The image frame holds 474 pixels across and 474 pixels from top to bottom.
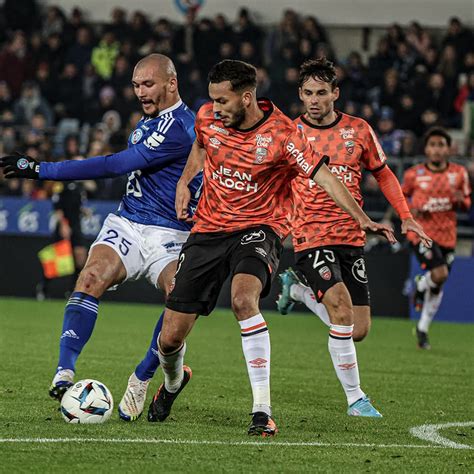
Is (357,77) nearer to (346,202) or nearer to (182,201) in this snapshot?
(182,201)

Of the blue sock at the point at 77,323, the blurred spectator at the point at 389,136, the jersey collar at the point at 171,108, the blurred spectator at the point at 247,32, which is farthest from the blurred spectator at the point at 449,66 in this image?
the blue sock at the point at 77,323

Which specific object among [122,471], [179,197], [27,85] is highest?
[27,85]

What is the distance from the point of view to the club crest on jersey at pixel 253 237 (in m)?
7.20

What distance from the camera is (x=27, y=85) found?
23.6 meters

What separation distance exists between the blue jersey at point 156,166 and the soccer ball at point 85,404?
1.38 meters

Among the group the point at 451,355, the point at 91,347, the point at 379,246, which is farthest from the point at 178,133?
the point at 379,246

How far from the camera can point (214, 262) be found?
723 cm

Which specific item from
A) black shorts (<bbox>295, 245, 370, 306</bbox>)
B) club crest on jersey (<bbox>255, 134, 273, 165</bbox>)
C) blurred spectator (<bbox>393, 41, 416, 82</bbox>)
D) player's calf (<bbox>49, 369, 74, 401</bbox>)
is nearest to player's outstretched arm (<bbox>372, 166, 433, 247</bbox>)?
black shorts (<bbox>295, 245, 370, 306</bbox>)

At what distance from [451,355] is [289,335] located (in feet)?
8.10

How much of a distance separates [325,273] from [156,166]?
1505 mm

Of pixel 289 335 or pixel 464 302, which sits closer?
pixel 289 335

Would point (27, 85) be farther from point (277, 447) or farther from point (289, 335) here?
point (277, 447)

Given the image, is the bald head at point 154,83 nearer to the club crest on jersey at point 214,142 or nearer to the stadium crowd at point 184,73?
the club crest on jersey at point 214,142

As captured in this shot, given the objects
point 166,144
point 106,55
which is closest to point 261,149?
point 166,144
